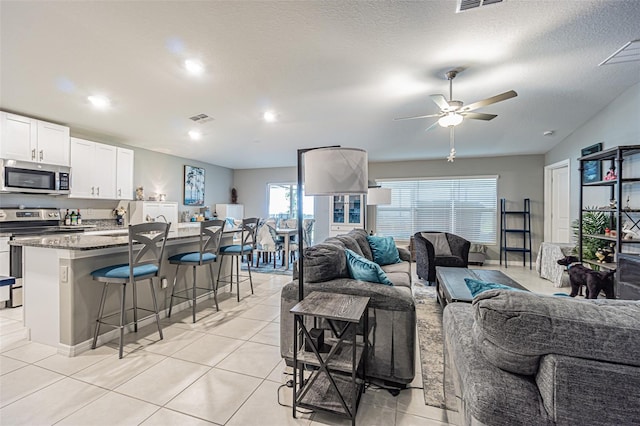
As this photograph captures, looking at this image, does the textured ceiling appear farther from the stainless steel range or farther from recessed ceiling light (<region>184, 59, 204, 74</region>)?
the stainless steel range

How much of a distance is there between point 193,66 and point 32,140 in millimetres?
2765

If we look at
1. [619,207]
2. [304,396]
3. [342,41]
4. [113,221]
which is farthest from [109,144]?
[619,207]

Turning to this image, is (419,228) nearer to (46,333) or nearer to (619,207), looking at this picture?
(619,207)

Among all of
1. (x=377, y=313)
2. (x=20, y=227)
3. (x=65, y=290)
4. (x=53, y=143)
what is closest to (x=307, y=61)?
(x=377, y=313)

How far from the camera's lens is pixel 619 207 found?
3410 millimetres

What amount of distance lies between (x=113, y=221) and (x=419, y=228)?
21.7ft

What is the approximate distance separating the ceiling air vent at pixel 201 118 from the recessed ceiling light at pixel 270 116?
850mm

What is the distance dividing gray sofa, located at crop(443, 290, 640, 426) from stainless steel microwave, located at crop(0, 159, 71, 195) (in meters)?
5.27

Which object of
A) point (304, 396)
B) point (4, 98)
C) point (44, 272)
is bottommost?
point (304, 396)

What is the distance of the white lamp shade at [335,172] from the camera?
6.15 ft

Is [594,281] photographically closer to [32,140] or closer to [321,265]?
[321,265]

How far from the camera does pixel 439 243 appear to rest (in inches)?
195

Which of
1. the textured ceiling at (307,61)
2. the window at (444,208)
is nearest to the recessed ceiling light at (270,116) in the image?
the textured ceiling at (307,61)

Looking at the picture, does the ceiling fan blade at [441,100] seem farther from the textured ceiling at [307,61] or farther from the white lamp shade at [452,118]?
the textured ceiling at [307,61]
